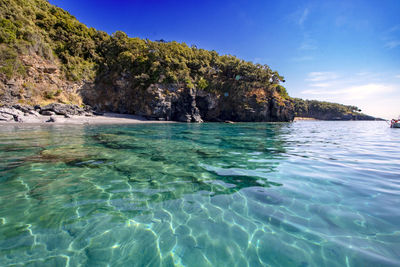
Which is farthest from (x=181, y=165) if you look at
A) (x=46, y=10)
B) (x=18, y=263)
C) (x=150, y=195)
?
(x=46, y=10)

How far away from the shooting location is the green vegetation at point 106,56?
2873 cm

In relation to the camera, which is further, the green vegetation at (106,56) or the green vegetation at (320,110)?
the green vegetation at (320,110)

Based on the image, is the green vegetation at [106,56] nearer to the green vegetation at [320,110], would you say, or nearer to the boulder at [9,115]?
the boulder at [9,115]

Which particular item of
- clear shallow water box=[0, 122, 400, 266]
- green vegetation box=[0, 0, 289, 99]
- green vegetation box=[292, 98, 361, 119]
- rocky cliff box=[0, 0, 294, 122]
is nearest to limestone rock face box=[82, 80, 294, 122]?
rocky cliff box=[0, 0, 294, 122]

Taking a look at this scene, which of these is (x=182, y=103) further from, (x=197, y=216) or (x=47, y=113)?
(x=197, y=216)

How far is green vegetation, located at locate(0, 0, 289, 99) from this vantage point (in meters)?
28.7

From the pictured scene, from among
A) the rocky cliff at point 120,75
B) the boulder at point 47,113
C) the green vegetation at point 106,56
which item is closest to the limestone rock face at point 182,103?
the rocky cliff at point 120,75

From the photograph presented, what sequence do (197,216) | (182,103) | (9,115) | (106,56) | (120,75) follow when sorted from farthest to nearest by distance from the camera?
1. (182,103)
2. (106,56)
3. (120,75)
4. (9,115)
5. (197,216)

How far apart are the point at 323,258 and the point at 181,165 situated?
4513 mm

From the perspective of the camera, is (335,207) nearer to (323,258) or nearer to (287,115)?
(323,258)

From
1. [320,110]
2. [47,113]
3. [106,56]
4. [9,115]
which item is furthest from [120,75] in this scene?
[320,110]

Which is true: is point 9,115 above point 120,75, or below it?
below

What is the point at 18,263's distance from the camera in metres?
1.98

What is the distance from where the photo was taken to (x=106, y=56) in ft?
133
